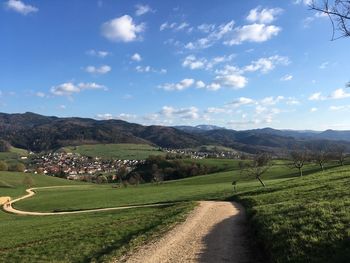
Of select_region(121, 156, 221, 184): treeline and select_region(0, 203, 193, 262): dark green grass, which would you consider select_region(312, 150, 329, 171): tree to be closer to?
select_region(121, 156, 221, 184): treeline

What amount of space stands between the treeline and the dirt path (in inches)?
5145

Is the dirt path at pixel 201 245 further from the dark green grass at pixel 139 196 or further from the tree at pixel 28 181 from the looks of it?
the tree at pixel 28 181

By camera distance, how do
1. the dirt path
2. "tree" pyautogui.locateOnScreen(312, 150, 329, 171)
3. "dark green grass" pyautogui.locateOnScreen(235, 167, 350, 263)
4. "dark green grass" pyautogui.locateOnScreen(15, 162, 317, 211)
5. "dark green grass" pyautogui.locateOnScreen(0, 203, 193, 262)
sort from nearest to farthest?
1. "dark green grass" pyautogui.locateOnScreen(235, 167, 350, 263)
2. the dirt path
3. "dark green grass" pyautogui.locateOnScreen(0, 203, 193, 262)
4. "dark green grass" pyautogui.locateOnScreen(15, 162, 317, 211)
5. "tree" pyautogui.locateOnScreen(312, 150, 329, 171)

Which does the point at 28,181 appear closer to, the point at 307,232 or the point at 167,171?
the point at 167,171

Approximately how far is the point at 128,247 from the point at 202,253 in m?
3.87

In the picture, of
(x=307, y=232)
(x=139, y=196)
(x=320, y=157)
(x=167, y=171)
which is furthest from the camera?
(x=167, y=171)

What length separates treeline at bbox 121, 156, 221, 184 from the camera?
528ft

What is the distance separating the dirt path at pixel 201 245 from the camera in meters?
15.4

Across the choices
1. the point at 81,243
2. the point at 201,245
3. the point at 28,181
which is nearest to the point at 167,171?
the point at 28,181

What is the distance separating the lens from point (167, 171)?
6663 inches

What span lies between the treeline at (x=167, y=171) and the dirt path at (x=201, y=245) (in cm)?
13068

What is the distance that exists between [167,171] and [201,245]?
152 meters

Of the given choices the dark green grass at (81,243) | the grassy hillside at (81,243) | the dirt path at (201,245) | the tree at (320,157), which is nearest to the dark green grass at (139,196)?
the tree at (320,157)

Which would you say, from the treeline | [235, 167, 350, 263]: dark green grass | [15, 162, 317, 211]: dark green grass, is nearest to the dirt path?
[235, 167, 350, 263]: dark green grass
